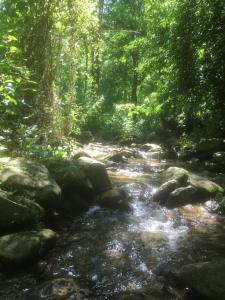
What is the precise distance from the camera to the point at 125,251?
5953 millimetres

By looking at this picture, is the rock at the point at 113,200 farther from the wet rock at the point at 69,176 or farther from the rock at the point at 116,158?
the rock at the point at 116,158

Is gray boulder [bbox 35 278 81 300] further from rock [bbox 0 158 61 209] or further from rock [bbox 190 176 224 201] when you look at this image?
→ rock [bbox 190 176 224 201]

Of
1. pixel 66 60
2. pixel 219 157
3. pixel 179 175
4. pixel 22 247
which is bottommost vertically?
pixel 22 247

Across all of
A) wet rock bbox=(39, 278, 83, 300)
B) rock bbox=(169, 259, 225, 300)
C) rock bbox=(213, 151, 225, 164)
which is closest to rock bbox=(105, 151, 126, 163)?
rock bbox=(213, 151, 225, 164)

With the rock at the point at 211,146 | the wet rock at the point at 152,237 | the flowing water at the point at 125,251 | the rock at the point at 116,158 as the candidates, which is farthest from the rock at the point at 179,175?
the rock at the point at 211,146

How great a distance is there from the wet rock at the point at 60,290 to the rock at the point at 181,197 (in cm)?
432

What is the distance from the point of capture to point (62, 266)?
17.4 ft

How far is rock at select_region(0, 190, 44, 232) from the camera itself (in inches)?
220

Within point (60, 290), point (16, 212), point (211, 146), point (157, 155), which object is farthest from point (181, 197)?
point (157, 155)

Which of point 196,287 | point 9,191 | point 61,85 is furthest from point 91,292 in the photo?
point 61,85

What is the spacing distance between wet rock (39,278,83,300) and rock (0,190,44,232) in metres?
1.38

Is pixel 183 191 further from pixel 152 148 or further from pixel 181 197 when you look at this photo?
pixel 152 148

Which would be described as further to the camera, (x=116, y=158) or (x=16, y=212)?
(x=116, y=158)

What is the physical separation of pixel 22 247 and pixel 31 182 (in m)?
1.65
